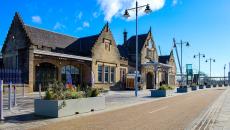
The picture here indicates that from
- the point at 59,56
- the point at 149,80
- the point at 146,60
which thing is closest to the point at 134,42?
the point at 146,60

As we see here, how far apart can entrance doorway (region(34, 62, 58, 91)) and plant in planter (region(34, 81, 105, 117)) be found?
17.7 metres

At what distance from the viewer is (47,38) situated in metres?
37.5

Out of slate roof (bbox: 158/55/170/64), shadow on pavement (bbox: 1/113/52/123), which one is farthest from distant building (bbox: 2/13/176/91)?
slate roof (bbox: 158/55/170/64)

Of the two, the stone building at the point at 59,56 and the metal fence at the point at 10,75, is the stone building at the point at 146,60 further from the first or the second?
the metal fence at the point at 10,75

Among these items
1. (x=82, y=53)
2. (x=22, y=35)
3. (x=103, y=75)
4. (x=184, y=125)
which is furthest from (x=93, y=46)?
(x=184, y=125)

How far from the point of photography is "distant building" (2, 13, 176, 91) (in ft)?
105

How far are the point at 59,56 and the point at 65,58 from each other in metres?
1.60

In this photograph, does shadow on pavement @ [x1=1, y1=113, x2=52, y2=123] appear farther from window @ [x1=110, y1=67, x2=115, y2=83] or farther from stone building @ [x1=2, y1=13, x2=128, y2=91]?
window @ [x1=110, y1=67, x2=115, y2=83]

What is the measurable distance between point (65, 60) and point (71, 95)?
22.0 m

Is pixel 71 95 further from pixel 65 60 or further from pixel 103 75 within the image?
pixel 103 75

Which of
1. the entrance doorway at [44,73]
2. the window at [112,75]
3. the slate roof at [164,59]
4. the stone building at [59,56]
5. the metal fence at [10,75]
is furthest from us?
the slate roof at [164,59]

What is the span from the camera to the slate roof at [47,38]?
34.8m

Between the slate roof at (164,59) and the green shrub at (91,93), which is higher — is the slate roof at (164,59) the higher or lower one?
the higher one

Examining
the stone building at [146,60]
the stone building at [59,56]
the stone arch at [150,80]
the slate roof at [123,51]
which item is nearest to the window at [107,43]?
the stone building at [59,56]
